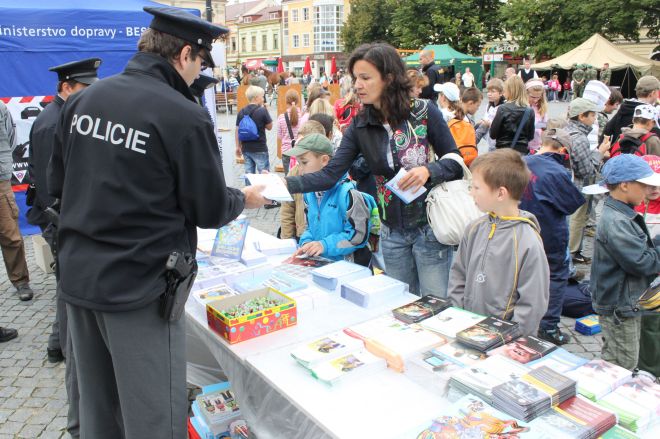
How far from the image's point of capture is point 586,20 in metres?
29.6

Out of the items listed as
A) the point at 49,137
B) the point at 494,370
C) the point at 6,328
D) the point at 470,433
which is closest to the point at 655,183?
the point at 494,370

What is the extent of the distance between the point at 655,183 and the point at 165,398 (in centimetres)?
261

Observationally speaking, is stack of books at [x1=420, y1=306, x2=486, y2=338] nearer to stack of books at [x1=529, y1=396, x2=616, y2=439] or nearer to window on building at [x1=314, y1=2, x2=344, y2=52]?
stack of books at [x1=529, y1=396, x2=616, y2=439]

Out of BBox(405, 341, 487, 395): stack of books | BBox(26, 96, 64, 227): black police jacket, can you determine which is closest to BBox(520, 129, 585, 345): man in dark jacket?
BBox(405, 341, 487, 395): stack of books

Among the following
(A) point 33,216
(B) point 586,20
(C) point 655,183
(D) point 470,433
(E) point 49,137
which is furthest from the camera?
(B) point 586,20

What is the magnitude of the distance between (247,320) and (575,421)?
1228 millimetres

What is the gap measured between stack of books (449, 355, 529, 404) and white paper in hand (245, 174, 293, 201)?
1.16 metres

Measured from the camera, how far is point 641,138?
15.6 ft

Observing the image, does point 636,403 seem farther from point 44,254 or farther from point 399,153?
point 44,254

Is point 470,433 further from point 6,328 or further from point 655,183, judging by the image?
point 6,328

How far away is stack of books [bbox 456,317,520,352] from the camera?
5.99ft

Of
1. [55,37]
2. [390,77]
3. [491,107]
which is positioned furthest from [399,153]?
[491,107]

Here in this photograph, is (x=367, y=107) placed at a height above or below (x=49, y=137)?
above

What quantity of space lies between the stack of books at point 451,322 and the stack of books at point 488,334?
0.04 metres
